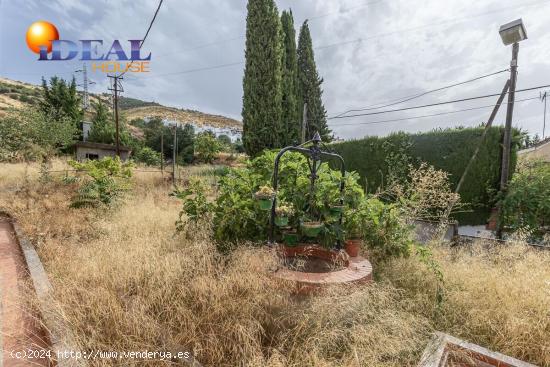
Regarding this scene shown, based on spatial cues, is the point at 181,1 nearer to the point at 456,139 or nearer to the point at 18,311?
A: the point at 18,311

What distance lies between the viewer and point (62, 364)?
143cm

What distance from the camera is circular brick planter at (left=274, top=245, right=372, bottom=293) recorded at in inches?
78.6

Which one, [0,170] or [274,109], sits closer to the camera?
[0,170]

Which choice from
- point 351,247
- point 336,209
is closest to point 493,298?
point 351,247

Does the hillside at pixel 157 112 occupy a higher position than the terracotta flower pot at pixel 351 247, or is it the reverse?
the hillside at pixel 157 112

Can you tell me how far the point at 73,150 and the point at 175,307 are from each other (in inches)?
849

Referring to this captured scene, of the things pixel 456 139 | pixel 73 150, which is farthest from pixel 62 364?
pixel 73 150

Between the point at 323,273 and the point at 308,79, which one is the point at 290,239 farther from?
the point at 308,79

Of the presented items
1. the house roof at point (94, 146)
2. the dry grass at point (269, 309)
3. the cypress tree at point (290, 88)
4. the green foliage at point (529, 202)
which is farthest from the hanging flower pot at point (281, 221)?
the house roof at point (94, 146)

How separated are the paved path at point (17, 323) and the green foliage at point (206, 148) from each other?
805 inches

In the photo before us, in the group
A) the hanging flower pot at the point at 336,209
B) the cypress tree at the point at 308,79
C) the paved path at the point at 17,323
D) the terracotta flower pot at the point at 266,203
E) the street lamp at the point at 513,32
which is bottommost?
the paved path at the point at 17,323

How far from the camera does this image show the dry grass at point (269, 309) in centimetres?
165

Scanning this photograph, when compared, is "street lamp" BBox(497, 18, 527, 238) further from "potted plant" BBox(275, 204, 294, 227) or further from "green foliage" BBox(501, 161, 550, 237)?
"potted plant" BBox(275, 204, 294, 227)

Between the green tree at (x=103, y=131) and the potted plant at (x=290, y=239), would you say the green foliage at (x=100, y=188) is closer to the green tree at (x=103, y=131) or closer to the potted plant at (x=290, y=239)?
→ the potted plant at (x=290, y=239)
